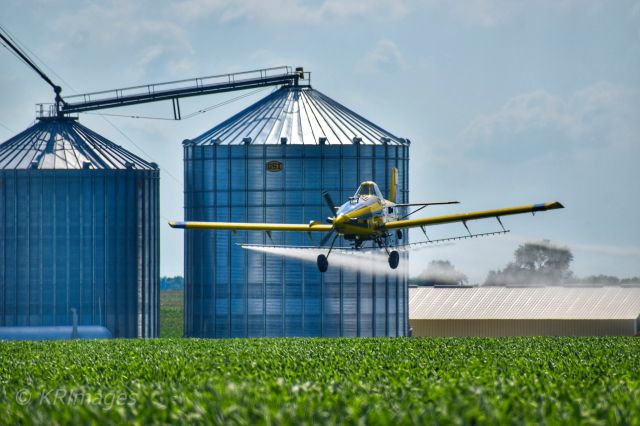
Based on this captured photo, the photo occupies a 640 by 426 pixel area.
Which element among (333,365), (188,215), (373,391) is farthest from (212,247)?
(373,391)

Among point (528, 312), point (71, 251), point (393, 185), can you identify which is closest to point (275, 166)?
point (393, 185)

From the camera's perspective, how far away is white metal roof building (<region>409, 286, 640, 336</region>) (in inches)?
3514

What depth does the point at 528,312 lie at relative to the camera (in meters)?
90.5

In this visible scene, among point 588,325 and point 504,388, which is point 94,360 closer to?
point 504,388

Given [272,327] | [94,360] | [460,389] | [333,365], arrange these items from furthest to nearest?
1. [272,327]
2. [94,360]
3. [333,365]
4. [460,389]

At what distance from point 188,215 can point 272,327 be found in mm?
8324

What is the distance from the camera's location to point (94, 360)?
47781 millimetres

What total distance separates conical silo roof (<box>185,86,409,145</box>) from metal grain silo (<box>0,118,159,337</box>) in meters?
6.42

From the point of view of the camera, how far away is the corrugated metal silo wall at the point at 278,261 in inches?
2881

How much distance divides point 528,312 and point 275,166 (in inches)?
996

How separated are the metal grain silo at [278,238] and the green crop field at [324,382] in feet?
39.8

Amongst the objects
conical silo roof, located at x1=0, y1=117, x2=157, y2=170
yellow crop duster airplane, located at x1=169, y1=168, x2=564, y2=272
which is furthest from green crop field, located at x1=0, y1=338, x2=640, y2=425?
conical silo roof, located at x1=0, y1=117, x2=157, y2=170

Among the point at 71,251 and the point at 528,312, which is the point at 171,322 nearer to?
the point at 528,312

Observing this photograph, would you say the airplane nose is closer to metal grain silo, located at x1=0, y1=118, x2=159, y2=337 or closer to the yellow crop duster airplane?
the yellow crop duster airplane
